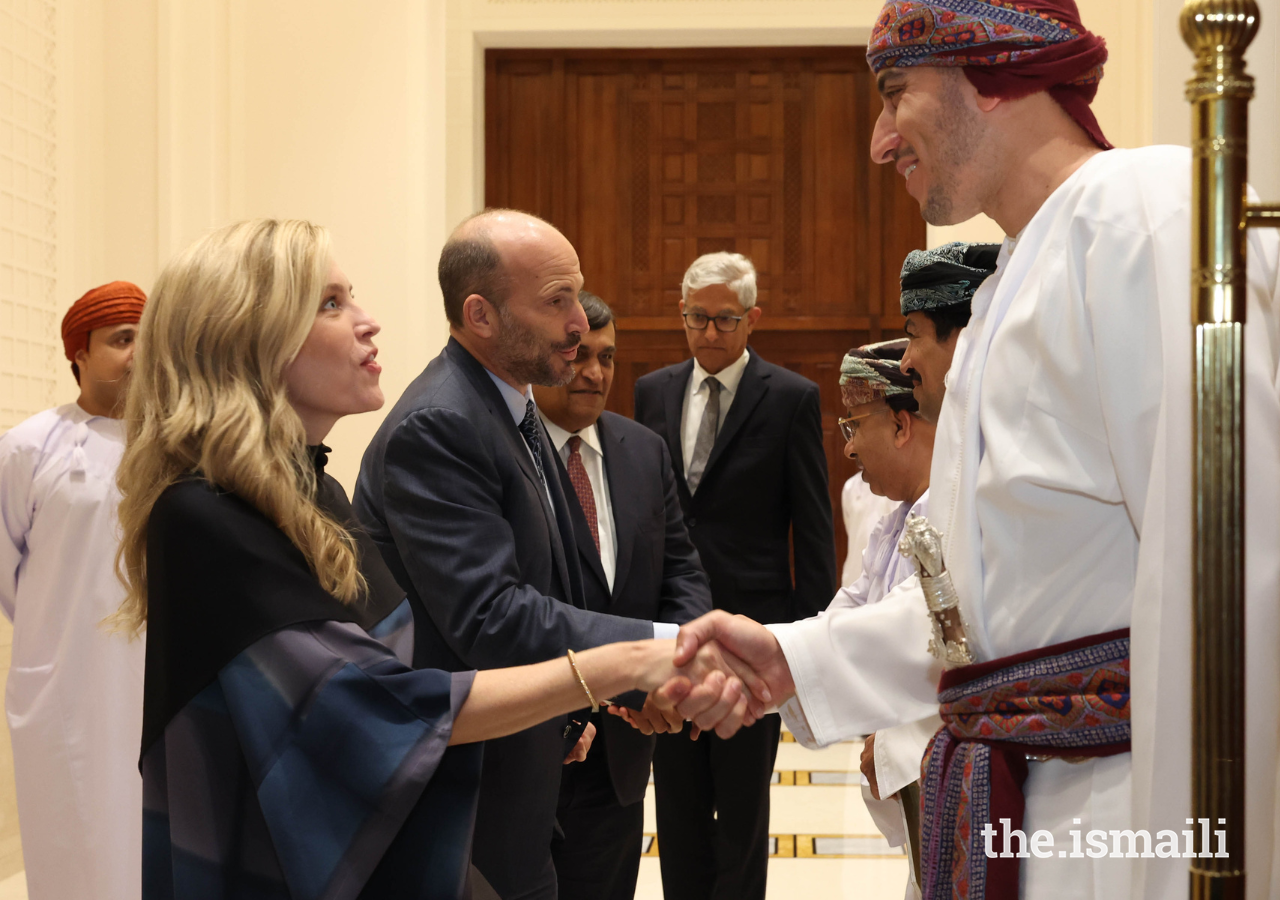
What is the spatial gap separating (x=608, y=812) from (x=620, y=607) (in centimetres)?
55

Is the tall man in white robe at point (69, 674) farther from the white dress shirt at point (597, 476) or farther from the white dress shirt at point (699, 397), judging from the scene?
the white dress shirt at point (699, 397)

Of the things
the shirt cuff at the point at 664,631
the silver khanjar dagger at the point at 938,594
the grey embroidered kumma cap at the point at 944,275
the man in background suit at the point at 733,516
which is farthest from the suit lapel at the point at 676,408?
the silver khanjar dagger at the point at 938,594

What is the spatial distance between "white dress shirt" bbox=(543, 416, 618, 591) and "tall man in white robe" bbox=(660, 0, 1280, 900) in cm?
180

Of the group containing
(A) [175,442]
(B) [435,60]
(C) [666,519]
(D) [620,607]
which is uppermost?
(B) [435,60]

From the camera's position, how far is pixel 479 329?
2896mm

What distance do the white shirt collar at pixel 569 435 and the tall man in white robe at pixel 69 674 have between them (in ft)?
4.90

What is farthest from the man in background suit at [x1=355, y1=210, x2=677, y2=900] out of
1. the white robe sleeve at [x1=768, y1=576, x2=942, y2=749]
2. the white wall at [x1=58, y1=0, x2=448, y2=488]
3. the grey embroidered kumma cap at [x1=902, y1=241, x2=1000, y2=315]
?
the white wall at [x1=58, y1=0, x2=448, y2=488]

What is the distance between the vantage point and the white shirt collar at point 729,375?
16.1ft

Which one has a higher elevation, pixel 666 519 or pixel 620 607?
pixel 666 519

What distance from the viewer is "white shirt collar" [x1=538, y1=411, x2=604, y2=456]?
3.68m

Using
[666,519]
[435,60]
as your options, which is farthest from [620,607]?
[435,60]

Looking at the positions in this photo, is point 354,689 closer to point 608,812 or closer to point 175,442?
point 175,442

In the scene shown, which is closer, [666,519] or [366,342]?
[366,342]

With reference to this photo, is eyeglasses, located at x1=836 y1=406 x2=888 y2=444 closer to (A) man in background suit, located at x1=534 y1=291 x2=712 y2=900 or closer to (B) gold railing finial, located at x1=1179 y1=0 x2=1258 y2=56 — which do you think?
(A) man in background suit, located at x1=534 y1=291 x2=712 y2=900
